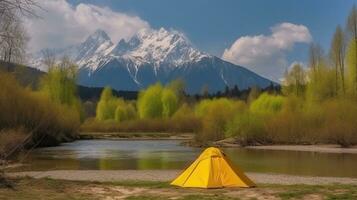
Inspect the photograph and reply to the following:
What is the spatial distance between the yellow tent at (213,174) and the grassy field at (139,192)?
3.52 ft

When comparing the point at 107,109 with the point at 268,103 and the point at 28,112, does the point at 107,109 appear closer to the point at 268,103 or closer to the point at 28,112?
the point at 268,103

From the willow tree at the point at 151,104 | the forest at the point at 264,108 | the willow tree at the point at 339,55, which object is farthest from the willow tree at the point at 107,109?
the willow tree at the point at 339,55

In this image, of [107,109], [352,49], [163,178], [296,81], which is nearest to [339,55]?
[352,49]

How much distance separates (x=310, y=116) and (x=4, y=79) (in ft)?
153

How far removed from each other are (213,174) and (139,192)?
3654 millimetres

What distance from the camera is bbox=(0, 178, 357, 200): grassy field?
18312 millimetres

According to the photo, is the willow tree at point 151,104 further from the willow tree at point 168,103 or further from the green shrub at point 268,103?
the green shrub at point 268,103

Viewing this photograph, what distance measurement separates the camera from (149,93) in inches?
5832

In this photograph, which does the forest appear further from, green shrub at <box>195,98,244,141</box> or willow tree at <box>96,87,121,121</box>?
willow tree at <box>96,87,121,121</box>

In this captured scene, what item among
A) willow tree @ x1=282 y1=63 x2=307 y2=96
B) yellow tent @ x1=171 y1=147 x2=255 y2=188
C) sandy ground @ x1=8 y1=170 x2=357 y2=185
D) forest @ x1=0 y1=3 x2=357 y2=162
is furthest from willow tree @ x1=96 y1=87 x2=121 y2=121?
yellow tent @ x1=171 y1=147 x2=255 y2=188

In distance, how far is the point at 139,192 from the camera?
65.9 feet

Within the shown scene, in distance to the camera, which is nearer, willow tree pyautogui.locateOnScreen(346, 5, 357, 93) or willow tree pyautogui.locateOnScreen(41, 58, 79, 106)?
willow tree pyautogui.locateOnScreen(346, 5, 357, 93)

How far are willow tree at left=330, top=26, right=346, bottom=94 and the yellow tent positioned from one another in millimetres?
64871

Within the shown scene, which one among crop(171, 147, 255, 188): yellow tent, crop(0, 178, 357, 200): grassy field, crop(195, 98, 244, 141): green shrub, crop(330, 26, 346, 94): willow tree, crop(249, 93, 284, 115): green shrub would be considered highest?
crop(330, 26, 346, 94): willow tree
